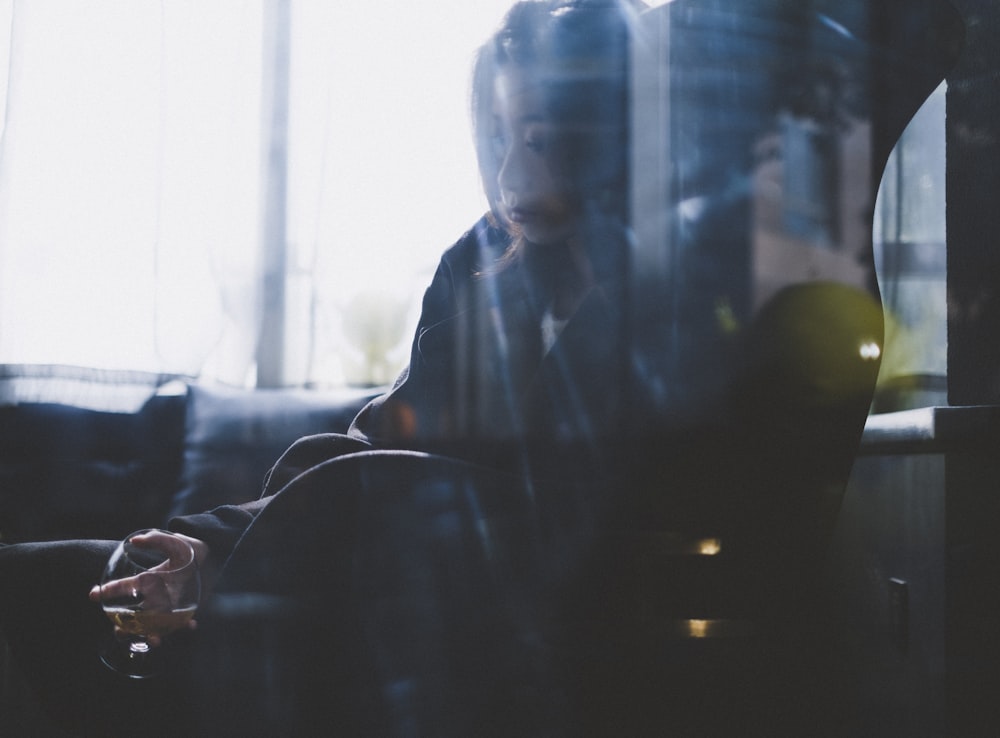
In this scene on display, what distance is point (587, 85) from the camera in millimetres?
668

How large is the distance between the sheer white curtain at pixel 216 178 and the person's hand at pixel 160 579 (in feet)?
4.66

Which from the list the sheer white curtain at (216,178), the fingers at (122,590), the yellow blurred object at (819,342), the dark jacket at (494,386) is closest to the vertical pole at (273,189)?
the sheer white curtain at (216,178)

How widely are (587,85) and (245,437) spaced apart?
1242 millimetres

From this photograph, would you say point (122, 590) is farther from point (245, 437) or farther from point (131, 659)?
point (245, 437)

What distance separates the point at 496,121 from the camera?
0.84 m

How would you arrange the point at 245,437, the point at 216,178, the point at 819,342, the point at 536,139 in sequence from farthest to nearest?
the point at 216,178, the point at 245,437, the point at 536,139, the point at 819,342

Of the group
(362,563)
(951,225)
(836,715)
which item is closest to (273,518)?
(362,563)

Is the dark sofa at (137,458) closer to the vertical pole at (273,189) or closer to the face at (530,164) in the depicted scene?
the vertical pole at (273,189)

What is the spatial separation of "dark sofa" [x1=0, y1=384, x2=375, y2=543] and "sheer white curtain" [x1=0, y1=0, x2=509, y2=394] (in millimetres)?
312

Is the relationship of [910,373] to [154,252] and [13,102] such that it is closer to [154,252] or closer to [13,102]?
[154,252]

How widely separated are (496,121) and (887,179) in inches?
45.3

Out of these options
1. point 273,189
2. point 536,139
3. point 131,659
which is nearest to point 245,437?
point 273,189

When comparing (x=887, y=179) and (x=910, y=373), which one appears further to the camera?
(x=887, y=179)

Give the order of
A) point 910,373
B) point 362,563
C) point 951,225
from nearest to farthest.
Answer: point 362,563, point 951,225, point 910,373
